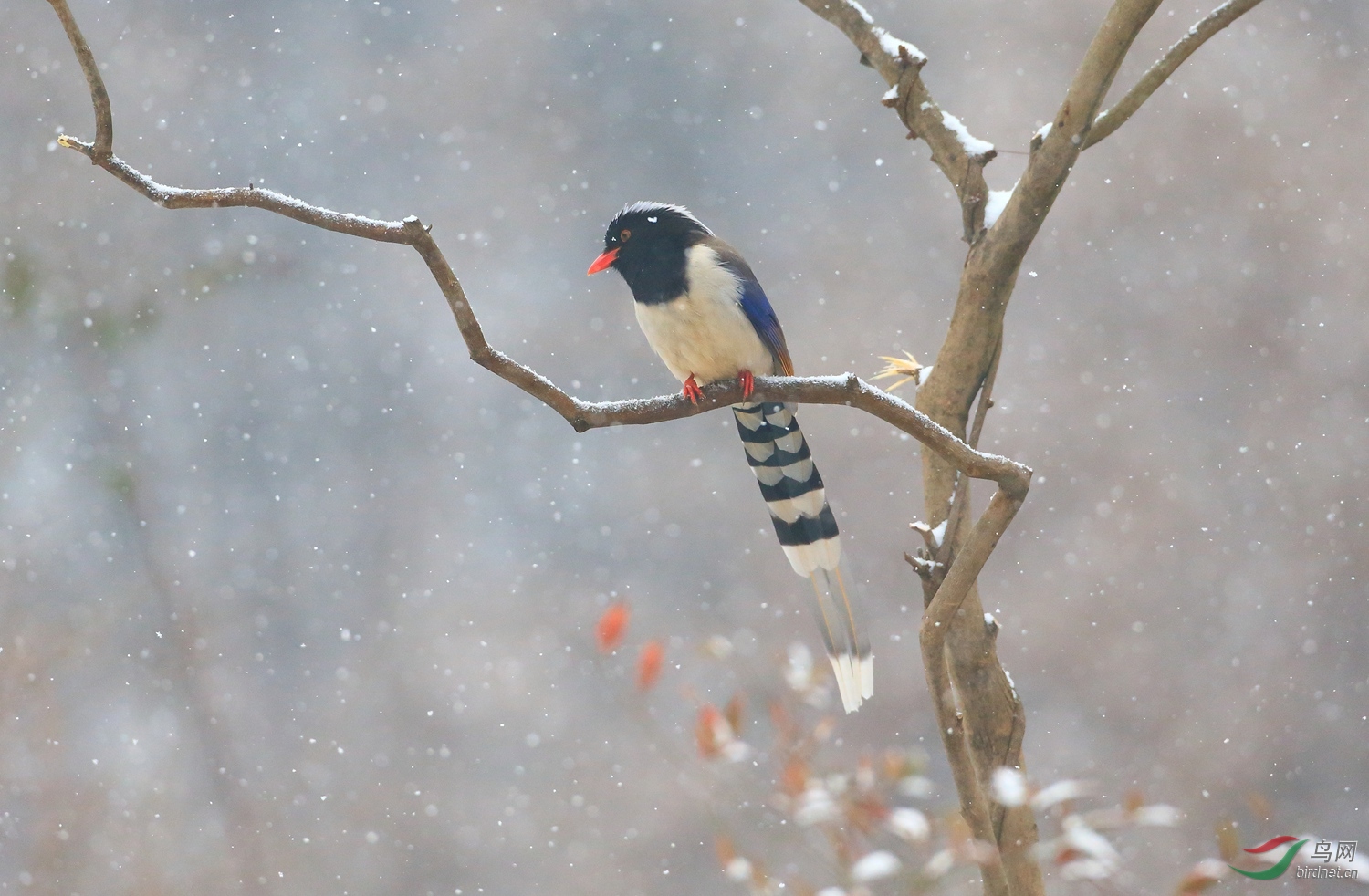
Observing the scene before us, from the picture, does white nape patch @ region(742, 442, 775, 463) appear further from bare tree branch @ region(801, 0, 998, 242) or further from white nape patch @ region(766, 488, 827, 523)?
bare tree branch @ region(801, 0, 998, 242)

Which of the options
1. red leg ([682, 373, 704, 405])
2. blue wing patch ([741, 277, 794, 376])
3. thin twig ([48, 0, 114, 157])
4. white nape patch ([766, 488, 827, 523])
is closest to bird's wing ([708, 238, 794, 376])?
blue wing patch ([741, 277, 794, 376])

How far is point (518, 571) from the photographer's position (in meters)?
5.24

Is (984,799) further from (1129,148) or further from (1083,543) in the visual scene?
(1129,148)

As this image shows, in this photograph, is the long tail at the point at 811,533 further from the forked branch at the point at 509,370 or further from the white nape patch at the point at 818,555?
the forked branch at the point at 509,370

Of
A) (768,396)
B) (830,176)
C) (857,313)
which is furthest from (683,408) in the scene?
(830,176)

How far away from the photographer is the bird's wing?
80.6 inches

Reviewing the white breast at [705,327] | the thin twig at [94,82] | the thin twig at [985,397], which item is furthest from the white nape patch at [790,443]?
the thin twig at [94,82]

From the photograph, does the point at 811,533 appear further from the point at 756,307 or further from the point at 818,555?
the point at 756,307

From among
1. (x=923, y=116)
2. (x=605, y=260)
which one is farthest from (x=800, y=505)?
(x=923, y=116)

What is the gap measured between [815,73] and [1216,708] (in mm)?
→ 3465

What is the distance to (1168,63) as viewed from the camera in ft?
5.59

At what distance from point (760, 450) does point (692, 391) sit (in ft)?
0.59

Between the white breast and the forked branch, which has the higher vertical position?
the white breast

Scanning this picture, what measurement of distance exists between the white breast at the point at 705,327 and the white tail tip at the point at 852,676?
0.54m
